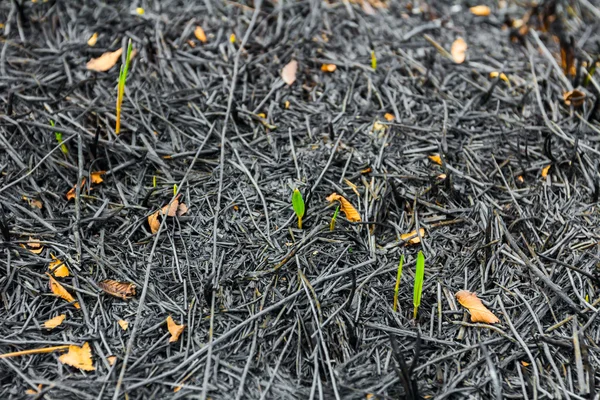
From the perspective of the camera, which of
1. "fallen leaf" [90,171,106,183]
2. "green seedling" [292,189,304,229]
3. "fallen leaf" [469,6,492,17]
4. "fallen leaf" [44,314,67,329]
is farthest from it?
"fallen leaf" [469,6,492,17]

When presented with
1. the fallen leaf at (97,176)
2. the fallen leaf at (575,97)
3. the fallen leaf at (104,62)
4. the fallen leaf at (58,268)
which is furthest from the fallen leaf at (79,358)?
the fallen leaf at (575,97)

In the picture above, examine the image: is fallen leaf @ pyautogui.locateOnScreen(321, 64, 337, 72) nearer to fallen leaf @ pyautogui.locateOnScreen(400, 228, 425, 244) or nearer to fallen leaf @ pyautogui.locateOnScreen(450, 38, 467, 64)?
fallen leaf @ pyautogui.locateOnScreen(450, 38, 467, 64)

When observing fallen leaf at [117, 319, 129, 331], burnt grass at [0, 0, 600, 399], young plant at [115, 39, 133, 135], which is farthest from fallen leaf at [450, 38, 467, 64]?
fallen leaf at [117, 319, 129, 331]

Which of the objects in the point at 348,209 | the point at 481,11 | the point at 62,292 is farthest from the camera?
the point at 481,11

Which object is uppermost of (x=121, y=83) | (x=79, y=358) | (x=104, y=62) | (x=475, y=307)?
(x=121, y=83)

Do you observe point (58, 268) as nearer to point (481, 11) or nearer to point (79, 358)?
point (79, 358)

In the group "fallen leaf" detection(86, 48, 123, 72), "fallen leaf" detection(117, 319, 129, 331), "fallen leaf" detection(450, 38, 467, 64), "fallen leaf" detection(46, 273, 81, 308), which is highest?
"fallen leaf" detection(450, 38, 467, 64)

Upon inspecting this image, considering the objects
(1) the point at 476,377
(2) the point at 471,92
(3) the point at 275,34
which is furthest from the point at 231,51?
(1) the point at 476,377

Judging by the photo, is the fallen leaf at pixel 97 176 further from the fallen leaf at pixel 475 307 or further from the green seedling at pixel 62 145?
the fallen leaf at pixel 475 307

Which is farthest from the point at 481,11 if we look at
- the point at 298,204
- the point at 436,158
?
the point at 298,204
